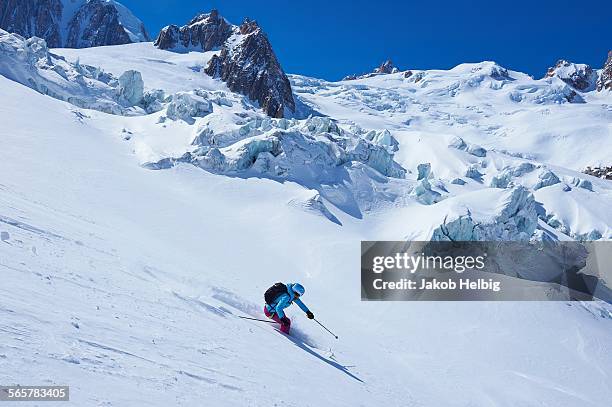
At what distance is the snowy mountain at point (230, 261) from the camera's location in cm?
567

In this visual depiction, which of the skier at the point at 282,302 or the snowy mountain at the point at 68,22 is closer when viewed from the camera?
the skier at the point at 282,302

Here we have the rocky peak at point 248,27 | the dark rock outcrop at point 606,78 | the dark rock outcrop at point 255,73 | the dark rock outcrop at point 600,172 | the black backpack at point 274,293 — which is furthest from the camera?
the dark rock outcrop at point 606,78

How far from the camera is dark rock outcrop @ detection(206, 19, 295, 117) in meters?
95.9

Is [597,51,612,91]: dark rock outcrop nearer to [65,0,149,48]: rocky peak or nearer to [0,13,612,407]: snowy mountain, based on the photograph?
[0,13,612,407]: snowy mountain

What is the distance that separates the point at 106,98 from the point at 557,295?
163ft

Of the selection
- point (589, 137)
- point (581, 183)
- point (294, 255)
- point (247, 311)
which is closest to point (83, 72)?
point (294, 255)

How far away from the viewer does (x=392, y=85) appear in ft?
546

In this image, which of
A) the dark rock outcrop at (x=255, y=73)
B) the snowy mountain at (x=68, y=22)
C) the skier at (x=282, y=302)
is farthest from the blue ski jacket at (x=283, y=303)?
the snowy mountain at (x=68, y=22)

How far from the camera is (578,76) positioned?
170m

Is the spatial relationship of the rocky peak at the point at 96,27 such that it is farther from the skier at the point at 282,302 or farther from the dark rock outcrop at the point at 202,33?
the skier at the point at 282,302

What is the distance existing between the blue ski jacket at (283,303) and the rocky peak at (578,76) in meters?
191

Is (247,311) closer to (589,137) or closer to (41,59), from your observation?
(41,59)

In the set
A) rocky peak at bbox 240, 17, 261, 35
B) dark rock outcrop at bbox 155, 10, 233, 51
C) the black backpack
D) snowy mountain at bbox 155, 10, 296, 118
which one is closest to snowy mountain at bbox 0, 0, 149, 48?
dark rock outcrop at bbox 155, 10, 233, 51

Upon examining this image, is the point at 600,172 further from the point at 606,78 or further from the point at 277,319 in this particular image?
the point at 606,78
